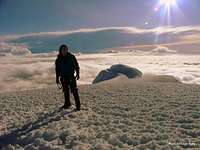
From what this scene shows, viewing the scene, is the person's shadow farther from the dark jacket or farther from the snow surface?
the dark jacket

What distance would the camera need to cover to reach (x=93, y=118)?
13727 mm

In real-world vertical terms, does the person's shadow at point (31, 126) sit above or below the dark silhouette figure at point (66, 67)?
below

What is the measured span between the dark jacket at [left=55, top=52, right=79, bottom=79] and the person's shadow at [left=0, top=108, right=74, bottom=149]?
146 centimetres

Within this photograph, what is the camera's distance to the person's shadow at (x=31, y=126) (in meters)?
12.0

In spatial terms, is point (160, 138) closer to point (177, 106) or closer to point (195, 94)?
point (177, 106)

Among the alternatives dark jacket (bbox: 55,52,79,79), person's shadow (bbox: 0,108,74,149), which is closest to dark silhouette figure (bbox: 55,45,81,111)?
dark jacket (bbox: 55,52,79,79)

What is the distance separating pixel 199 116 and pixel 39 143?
18.2ft

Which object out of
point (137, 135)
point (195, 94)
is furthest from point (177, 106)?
point (137, 135)

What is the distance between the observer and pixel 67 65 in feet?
46.2

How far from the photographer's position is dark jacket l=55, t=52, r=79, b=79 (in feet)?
45.7

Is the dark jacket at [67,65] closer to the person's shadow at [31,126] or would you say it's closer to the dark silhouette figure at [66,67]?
the dark silhouette figure at [66,67]

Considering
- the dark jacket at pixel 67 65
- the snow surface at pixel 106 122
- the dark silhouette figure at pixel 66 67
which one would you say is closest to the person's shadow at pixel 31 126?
the snow surface at pixel 106 122

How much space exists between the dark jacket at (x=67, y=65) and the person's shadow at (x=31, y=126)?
1459mm

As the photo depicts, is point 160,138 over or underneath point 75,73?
underneath
